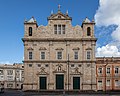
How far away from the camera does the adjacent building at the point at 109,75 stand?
63406mm

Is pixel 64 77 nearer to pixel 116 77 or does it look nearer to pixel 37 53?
pixel 37 53

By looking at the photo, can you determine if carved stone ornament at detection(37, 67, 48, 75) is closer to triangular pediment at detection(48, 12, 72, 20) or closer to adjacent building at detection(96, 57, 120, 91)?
triangular pediment at detection(48, 12, 72, 20)

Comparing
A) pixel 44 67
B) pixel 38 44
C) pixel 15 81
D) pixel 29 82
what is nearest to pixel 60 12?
pixel 38 44

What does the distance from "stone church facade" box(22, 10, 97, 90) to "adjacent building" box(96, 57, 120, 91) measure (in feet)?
36.0

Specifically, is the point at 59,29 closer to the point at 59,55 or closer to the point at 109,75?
the point at 59,55

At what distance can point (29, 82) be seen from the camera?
175 feet

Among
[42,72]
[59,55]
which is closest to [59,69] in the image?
[59,55]

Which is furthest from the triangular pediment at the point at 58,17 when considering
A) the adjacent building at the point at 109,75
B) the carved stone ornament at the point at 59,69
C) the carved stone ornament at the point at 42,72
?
the adjacent building at the point at 109,75

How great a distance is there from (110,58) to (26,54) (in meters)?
22.5

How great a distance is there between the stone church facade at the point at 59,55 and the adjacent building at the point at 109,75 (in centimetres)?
1097

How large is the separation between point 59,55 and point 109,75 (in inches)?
629

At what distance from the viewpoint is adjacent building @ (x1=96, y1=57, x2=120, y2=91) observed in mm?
63406

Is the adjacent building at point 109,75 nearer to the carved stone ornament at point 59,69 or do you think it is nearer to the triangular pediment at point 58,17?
the carved stone ornament at point 59,69

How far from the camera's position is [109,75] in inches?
2509
